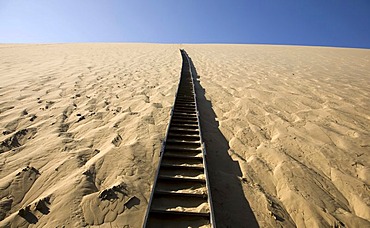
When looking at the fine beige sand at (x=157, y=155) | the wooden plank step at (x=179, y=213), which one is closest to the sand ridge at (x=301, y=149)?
the fine beige sand at (x=157, y=155)

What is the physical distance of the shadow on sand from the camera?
276 centimetres

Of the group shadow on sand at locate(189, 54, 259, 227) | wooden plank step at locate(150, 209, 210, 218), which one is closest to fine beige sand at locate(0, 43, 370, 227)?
shadow on sand at locate(189, 54, 259, 227)

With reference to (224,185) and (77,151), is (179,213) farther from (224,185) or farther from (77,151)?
(77,151)

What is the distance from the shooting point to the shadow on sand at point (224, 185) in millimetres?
2762

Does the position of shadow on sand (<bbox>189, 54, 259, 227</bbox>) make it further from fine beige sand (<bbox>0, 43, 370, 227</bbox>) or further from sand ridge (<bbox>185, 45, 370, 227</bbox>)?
sand ridge (<bbox>185, 45, 370, 227</bbox>)

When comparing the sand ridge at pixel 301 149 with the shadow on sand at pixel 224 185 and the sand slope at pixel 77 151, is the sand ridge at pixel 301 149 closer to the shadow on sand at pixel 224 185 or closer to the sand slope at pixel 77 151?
the shadow on sand at pixel 224 185

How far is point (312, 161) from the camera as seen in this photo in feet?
13.0

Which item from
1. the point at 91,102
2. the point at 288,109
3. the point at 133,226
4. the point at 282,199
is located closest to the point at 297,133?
the point at 288,109

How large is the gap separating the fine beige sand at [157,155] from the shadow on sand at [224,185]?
2cm

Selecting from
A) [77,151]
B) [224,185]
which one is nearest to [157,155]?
[224,185]

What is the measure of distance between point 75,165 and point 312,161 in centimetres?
414

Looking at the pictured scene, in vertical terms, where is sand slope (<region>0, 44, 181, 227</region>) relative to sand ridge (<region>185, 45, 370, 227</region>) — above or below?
above

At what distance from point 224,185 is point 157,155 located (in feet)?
4.34

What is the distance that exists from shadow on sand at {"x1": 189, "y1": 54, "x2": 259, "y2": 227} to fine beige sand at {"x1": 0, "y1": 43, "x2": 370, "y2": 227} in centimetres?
2
